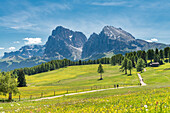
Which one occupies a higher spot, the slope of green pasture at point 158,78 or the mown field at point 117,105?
the mown field at point 117,105

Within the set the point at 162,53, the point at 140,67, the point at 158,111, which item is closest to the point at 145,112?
the point at 158,111

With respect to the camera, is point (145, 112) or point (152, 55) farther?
point (152, 55)

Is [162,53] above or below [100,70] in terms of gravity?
above

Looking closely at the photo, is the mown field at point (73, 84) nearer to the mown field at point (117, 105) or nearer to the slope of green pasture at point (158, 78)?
the slope of green pasture at point (158, 78)

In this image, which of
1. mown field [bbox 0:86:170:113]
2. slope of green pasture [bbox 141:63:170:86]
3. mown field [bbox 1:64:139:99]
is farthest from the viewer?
slope of green pasture [bbox 141:63:170:86]

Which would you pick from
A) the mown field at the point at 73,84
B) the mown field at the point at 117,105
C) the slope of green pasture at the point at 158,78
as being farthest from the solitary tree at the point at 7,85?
the slope of green pasture at the point at 158,78

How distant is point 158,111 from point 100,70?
108201 mm

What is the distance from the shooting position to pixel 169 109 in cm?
616

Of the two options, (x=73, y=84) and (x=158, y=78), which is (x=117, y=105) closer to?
(x=158, y=78)

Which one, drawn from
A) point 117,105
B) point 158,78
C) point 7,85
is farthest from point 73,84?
point 117,105

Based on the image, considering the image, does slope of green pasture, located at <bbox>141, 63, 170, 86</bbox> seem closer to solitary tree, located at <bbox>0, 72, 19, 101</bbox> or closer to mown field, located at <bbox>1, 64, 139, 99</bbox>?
mown field, located at <bbox>1, 64, 139, 99</bbox>

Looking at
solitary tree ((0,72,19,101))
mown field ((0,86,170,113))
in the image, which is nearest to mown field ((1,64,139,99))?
solitary tree ((0,72,19,101))

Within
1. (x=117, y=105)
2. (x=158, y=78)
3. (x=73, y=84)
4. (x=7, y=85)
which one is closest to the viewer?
(x=117, y=105)

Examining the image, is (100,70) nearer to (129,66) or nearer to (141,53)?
(129,66)
